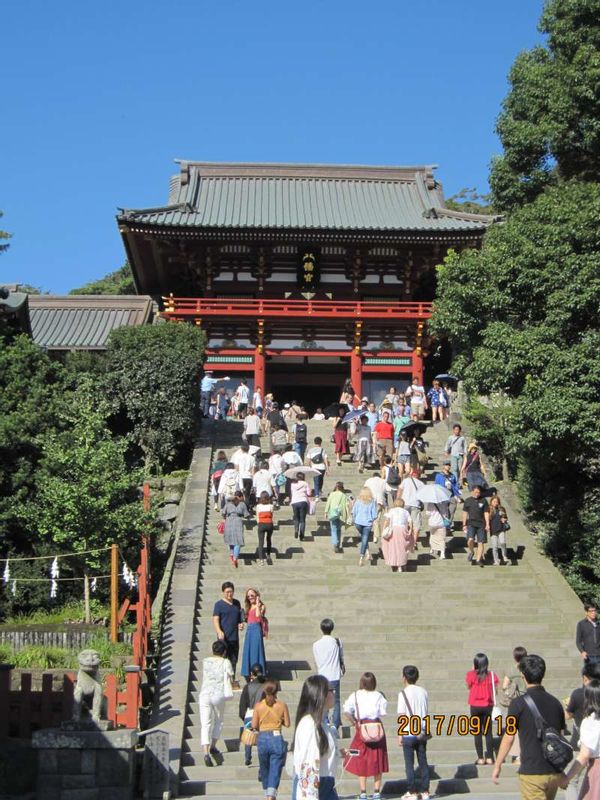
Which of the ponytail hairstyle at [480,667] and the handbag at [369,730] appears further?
the ponytail hairstyle at [480,667]

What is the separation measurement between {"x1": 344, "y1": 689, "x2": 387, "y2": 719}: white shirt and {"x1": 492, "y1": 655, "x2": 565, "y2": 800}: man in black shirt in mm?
2469

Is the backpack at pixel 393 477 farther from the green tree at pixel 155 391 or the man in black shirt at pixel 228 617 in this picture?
the man in black shirt at pixel 228 617

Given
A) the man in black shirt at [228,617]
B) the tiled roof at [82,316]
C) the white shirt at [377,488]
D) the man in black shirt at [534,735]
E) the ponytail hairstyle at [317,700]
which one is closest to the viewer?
the man in black shirt at [534,735]

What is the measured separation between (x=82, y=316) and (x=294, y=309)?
7.63 metres

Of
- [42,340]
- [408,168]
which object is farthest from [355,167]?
[42,340]

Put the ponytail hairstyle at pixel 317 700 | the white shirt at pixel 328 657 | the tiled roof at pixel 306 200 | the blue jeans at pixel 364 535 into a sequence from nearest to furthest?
1. the ponytail hairstyle at pixel 317 700
2. the white shirt at pixel 328 657
3. the blue jeans at pixel 364 535
4. the tiled roof at pixel 306 200

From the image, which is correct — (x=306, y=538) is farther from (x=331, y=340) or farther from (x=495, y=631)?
(x=331, y=340)

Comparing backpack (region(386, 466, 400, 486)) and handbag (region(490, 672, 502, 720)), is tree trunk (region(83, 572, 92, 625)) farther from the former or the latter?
handbag (region(490, 672, 502, 720))

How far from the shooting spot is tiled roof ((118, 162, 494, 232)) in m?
37.2

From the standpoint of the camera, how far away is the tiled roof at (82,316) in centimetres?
3706

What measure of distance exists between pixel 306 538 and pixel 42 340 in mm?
17913

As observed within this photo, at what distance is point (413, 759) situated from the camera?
12.2m

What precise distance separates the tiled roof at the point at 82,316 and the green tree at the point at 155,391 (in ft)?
27.5
